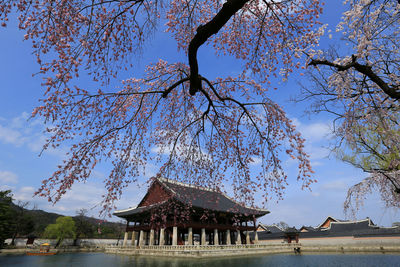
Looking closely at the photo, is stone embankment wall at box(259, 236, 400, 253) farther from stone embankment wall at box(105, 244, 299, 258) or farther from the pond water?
the pond water

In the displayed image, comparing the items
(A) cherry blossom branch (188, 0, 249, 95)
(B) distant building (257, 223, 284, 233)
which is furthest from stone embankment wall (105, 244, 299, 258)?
(A) cherry blossom branch (188, 0, 249, 95)

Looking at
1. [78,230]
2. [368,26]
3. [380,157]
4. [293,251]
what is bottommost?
[293,251]

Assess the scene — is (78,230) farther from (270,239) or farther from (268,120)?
(268,120)

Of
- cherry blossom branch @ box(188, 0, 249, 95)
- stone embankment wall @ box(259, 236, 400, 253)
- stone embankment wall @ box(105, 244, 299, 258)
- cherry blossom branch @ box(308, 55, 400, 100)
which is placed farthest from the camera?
stone embankment wall @ box(259, 236, 400, 253)

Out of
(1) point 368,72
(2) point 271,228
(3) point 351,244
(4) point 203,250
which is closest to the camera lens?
(1) point 368,72

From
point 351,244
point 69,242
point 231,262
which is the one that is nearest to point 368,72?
point 231,262

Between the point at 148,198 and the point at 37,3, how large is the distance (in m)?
28.1

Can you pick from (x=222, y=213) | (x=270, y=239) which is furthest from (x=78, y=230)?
(x=270, y=239)

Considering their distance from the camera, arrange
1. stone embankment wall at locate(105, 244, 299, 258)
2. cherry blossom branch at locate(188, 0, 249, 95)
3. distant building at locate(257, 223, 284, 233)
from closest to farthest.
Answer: cherry blossom branch at locate(188, 0, 249, 95), stone embankment wall at locate(105, 244, 299, 258), distant building at locate(257, 223, 284, 233)

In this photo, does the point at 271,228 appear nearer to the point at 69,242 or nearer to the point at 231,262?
the point at 231,262

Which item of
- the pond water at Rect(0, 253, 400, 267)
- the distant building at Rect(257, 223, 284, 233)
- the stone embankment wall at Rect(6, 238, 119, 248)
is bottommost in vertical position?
the pond water at Rect(0, 253, 400, 267)

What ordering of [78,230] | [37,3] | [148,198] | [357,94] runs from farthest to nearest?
[78,230], [148,198], [357,94], [37,3]

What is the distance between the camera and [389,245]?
2516cm

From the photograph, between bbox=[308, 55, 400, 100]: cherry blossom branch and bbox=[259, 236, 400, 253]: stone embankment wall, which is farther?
bbox=[259, 236, 400, 253]: stone embankment wall
